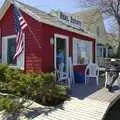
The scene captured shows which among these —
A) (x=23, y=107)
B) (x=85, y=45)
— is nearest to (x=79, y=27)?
(x=85, y=45)

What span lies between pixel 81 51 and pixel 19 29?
4.47 m

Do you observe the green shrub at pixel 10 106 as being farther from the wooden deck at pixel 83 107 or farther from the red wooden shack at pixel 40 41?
the red wooden shack at pixel 40 41

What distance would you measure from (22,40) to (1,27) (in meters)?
2.21

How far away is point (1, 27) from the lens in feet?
50.8

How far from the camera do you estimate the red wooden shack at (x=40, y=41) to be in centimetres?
1321

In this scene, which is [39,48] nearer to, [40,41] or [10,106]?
[40,41]

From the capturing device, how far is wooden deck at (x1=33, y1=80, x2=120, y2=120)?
841 cm

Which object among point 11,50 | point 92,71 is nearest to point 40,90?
point 92,71

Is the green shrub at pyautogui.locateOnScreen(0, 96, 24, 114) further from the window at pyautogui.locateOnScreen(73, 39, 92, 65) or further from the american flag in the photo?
the window at pyautogui.locateOnScreen(73, 39, 92, 65)

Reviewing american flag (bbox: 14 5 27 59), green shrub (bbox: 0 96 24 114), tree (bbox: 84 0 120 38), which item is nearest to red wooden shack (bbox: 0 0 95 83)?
american flag (bbox: 14 5 27 59)

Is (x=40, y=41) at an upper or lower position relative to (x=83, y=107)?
upper

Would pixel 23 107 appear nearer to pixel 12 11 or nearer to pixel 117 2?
pixel 12 11

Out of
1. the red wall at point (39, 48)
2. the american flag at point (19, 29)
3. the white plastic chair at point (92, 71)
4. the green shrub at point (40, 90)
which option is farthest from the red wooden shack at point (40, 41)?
the green shrub at point (40, 90)

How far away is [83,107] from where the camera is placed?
9.42 metres
